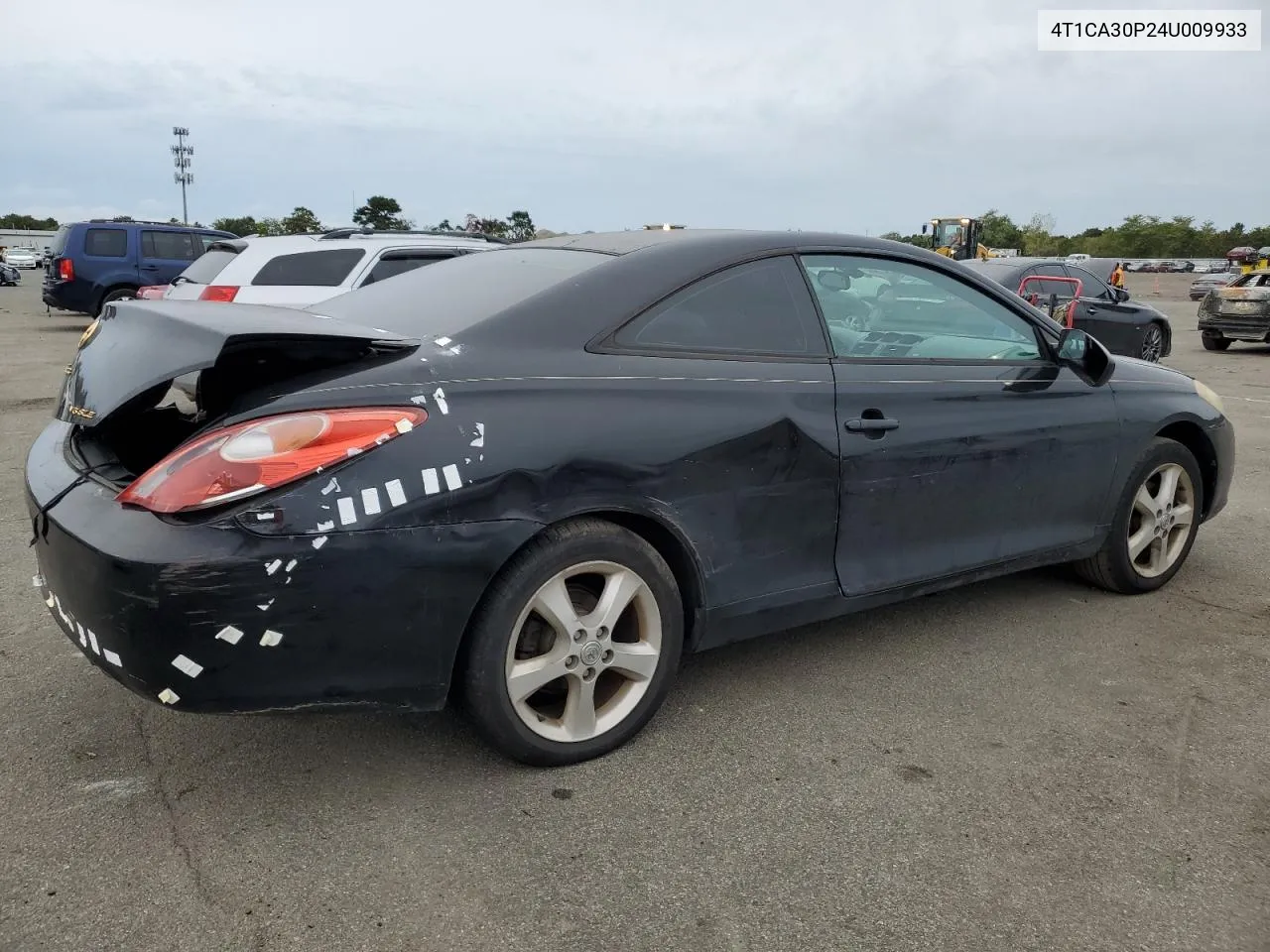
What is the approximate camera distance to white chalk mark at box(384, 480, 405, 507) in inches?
92.6

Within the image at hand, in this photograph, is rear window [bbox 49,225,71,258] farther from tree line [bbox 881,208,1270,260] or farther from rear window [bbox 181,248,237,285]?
tree line [bbox 881,208,1270,260]

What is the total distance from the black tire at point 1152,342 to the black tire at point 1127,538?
10.1 metres

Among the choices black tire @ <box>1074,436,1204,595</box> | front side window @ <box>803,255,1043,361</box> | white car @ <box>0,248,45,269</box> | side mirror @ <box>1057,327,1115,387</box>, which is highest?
front side window @ <box>803,255,1043,361</box>

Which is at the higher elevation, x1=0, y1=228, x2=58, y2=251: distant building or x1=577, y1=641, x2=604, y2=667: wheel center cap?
x1=0, y1=228, x2=58, y2=251: distant building

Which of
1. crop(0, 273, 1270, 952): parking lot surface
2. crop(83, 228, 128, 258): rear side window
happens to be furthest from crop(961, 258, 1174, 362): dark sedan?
crop(83, 228, 128, 258): rear side window

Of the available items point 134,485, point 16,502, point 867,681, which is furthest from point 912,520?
point 16,502

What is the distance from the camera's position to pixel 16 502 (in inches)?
214

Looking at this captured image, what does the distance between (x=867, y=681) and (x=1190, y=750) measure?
95cm

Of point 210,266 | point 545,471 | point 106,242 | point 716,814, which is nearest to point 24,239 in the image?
point 106,242

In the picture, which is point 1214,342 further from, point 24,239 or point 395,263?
point 24,239

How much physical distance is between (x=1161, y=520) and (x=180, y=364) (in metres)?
3.79

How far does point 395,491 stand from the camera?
2.36m

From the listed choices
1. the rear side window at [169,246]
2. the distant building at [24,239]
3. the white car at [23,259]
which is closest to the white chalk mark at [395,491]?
the rear side window at [169,246]

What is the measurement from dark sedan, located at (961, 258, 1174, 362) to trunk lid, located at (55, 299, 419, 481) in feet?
37.1
